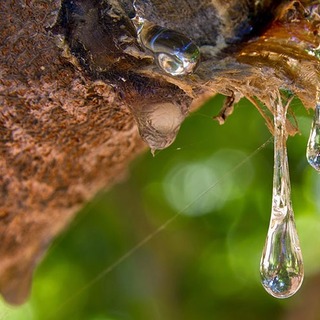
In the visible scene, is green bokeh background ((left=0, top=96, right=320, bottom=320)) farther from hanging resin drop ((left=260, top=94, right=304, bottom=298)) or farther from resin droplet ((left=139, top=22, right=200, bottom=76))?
resin droplet ((left=139, top=22, right=200, bottom=76))

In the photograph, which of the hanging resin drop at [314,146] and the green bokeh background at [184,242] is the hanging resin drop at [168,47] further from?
the green bokeh background at [184,242]

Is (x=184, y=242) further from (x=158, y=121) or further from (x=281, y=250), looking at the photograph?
(x=158, y=121)

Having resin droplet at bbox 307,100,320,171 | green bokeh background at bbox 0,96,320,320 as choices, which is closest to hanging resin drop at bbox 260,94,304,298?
resin droplet at bbox 307,100,320,171

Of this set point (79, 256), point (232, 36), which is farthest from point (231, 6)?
point (79, 256)

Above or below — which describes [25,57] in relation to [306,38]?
above

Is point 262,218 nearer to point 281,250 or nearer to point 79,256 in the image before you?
point 79,256

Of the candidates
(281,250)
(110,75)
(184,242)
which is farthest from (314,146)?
(184,242)
